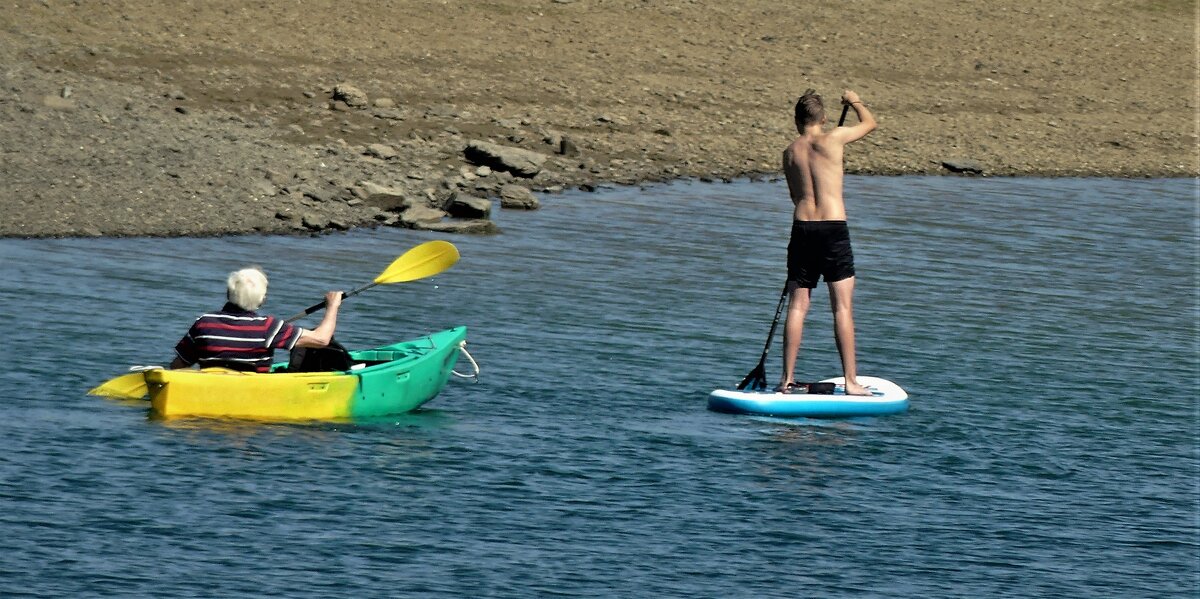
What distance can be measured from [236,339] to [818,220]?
3586mm

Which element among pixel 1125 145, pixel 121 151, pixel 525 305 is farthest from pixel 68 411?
pixel 1125 145

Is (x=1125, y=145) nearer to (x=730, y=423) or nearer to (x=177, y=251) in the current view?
(x=177, y=251)

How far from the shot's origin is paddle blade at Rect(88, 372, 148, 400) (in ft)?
40.9

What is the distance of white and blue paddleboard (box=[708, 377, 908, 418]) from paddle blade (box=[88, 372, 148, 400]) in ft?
11.5

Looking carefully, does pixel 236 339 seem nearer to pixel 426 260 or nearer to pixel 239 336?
pixel 239 336

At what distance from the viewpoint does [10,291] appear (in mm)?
16188

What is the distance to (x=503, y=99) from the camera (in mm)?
26344

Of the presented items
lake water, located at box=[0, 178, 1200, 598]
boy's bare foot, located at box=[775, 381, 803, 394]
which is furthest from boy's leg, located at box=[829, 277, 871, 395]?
lake water, located at box=[0, 178, 1200, 598]

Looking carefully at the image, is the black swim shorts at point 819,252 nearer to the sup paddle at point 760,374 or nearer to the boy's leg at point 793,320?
the boy's leg at point 793,320

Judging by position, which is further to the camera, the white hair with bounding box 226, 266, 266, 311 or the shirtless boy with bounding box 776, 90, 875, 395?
the shirtless boy with bounding box 776, 90, 875, 395

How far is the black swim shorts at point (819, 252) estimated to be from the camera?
13.0 m

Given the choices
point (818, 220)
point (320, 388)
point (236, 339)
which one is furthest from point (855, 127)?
point (236, 339)

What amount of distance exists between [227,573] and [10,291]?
7.38m

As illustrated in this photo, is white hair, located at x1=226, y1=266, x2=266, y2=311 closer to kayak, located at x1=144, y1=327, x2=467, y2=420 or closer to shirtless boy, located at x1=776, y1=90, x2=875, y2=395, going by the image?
kayak, located at x1=144, y1=327, x2=467, y2=420
